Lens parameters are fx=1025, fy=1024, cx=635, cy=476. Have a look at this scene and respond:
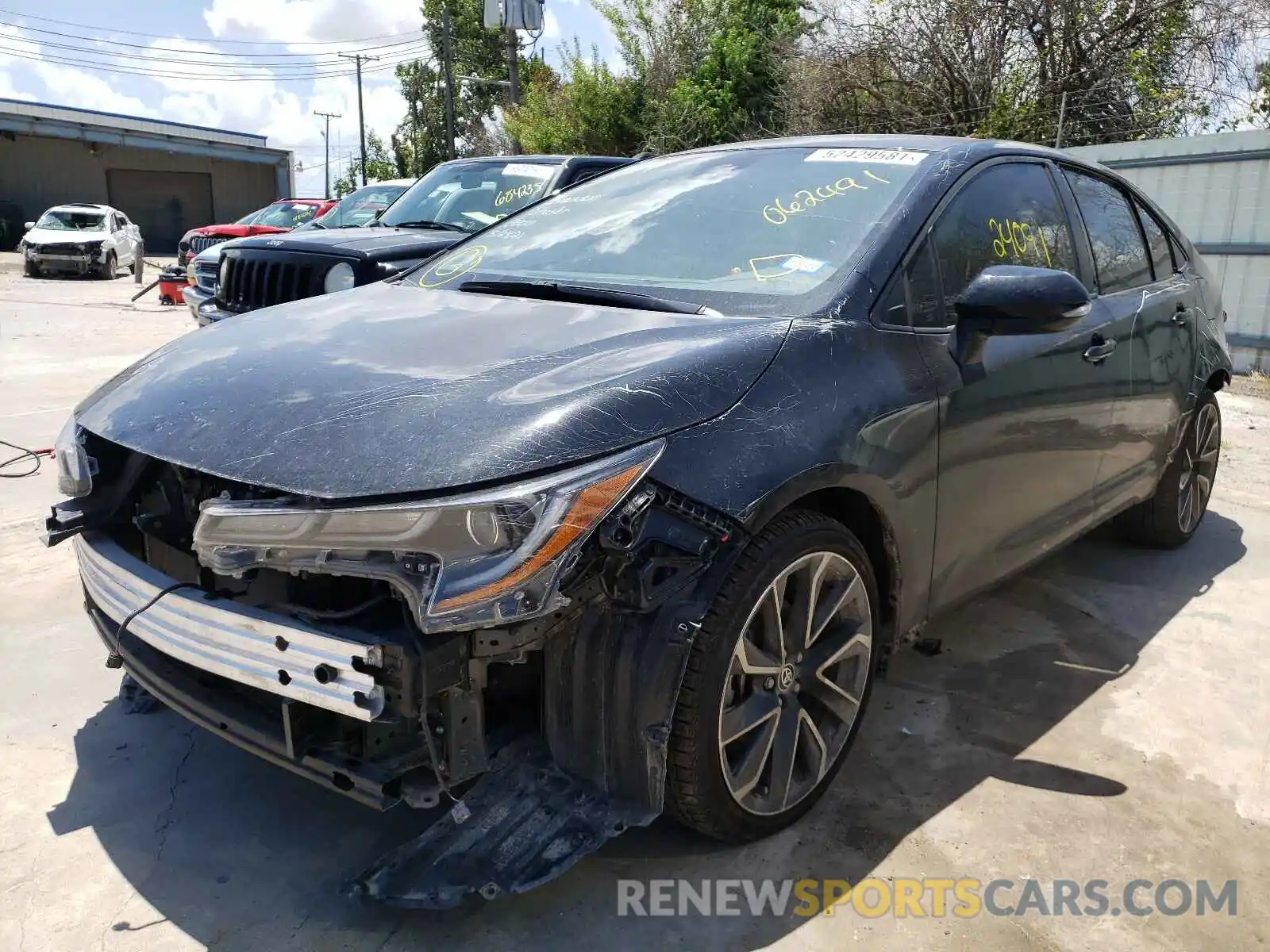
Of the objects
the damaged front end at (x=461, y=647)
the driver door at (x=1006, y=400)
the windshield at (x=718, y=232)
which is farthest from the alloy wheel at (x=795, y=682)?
the windshield at (x=718, y=232)

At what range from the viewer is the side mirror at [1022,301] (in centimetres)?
262

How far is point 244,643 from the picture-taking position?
2.04 metres

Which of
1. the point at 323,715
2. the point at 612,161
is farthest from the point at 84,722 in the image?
the point at 612,161

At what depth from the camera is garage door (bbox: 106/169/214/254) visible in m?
33.8

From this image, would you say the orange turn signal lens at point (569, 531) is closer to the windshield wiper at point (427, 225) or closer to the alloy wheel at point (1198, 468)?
the alloy wheel at point (1198, 468)

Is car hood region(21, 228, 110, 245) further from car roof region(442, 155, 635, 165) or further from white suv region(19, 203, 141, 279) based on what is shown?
car roof region(442, 155, 635, 165)

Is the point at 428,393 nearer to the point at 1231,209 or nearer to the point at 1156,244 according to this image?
the point at 1156,244

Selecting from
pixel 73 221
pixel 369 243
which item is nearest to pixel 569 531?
pixel 369 243

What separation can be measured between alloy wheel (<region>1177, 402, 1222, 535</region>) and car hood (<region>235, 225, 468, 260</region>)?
13.7 feet

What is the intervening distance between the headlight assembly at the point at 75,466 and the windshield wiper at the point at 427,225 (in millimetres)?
4836

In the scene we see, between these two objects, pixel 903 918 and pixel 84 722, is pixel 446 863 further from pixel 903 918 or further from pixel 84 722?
pixel 84 722

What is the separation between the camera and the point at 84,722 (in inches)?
119

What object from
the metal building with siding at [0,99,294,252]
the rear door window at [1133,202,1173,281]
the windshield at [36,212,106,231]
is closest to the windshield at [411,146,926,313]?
the rear door window at [1133,202,1173,281]

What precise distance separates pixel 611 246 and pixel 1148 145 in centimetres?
872
